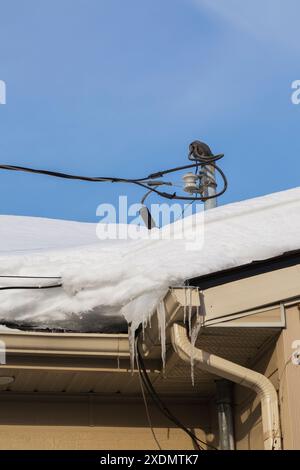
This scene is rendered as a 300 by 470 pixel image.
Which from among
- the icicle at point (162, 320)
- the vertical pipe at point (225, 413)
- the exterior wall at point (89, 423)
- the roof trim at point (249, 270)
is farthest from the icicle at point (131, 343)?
the exterior wall at point (89, 423)

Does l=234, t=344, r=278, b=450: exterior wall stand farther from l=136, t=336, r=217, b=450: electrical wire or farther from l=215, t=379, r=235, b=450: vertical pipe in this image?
l=136, t=336, r=217, b=450: electrical wire

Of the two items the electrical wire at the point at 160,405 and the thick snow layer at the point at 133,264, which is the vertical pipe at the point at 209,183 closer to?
the thick snow layer at the point at 133,264

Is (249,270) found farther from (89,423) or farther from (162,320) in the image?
(89,423)

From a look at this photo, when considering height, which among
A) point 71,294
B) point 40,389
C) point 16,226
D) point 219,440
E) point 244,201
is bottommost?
point 219,440

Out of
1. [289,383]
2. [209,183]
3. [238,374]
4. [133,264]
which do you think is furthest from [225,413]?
[209,183]

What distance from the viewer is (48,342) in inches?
219

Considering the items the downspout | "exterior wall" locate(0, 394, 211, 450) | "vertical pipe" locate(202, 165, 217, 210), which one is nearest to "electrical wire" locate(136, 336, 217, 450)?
"exterior wall" locate(0, 394, 211, 450)

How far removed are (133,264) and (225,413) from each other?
1.35 m

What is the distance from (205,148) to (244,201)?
8.77 feet

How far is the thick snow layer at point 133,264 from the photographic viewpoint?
17.2ft

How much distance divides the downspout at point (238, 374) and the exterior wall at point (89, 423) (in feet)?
4.12

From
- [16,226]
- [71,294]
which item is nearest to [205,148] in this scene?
[16,226]

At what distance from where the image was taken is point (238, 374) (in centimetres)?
514

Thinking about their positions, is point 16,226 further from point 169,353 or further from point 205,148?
point 169,353
